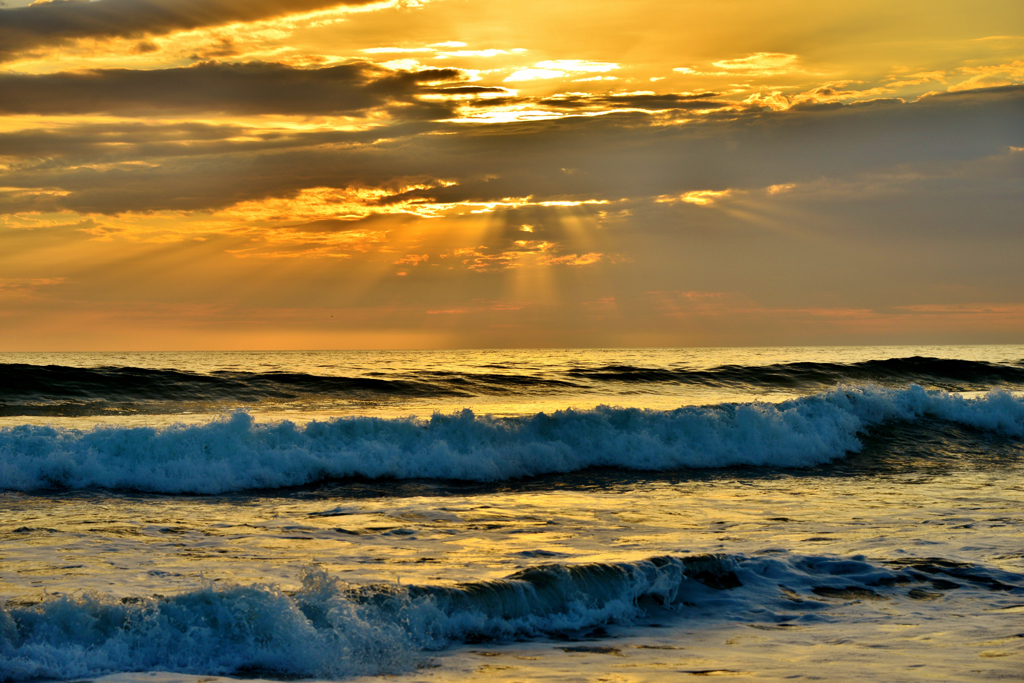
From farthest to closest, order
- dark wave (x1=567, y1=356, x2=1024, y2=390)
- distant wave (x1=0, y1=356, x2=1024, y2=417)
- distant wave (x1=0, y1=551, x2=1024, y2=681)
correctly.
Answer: dark wave (x1=567, y1=356, x2=1024, y2=390)
distant wave (x1=0, y1=356, x2=1024, y2=417)
distant wave (x1=0, y1=551, x2=1024, y2=681)

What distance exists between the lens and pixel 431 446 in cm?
1681

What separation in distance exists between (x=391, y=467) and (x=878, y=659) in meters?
11.2

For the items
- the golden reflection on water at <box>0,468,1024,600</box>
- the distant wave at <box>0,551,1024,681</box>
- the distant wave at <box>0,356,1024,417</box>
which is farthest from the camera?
the distant wave at <box>0,356,1024,417</box>

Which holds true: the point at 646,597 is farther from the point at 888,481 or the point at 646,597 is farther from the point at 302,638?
the point at 888,481

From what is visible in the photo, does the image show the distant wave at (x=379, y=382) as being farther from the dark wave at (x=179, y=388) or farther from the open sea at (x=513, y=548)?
the open sea at (x=513, y=548)

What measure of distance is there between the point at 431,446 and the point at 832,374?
2831cm

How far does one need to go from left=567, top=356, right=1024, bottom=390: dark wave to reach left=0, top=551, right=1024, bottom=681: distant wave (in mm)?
27332

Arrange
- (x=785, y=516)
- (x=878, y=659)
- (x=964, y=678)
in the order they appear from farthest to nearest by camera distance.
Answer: (x=785, y=516) → (x=878, y=659) → (x=964, y=678)

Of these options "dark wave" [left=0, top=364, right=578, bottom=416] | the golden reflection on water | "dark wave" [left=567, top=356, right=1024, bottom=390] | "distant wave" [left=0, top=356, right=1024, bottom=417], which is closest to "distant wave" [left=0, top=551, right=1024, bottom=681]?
the golden reflection on water

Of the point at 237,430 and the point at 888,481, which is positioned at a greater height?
the point at 237,430

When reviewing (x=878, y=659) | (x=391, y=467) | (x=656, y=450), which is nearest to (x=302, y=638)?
(x=878, y=659)

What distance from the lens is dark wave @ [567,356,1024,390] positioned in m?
36.8

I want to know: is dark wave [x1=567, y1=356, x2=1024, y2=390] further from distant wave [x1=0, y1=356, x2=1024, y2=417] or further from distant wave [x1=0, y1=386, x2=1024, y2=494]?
distant wave [x1=0, y1=386, x2=1024, y2=494]

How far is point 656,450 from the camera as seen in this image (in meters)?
18.5
